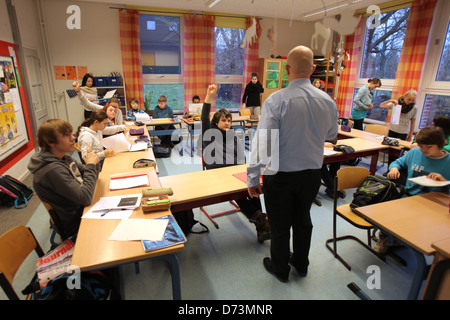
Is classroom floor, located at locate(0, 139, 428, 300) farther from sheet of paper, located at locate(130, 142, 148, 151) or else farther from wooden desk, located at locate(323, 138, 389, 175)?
sheet of paper, located at locate(130, 142, 148, 151)

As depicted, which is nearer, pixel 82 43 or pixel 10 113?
pixel 10 113

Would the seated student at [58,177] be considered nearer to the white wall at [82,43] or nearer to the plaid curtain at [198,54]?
the white wall at [82,43]

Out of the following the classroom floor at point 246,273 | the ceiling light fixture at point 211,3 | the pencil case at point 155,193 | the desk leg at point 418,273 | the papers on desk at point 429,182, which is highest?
the ceiling light fixture at point 211,3

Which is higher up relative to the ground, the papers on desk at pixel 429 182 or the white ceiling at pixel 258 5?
the white ceiling at pixel 258 5

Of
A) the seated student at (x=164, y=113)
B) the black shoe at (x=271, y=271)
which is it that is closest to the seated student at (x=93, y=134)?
the black shoe at (x=271, y=271)

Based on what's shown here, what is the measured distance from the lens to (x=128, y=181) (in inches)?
83.1

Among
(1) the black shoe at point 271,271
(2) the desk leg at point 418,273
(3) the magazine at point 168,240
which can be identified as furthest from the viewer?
(1) the black shoe at point 271,271

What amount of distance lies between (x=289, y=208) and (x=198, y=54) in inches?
215

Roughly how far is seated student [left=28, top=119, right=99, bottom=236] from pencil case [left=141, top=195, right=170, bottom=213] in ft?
1.24

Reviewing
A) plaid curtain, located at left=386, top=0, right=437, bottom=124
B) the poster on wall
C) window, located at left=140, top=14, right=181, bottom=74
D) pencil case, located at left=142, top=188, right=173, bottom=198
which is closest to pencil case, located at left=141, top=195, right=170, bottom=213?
pencil case, located at left=142, top=188, right=173, bottom=198

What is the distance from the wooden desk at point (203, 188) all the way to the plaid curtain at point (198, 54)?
438 cm

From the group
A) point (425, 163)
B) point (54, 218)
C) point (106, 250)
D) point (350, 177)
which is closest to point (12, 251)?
point (54, 218)

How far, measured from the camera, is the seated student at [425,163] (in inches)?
79.4

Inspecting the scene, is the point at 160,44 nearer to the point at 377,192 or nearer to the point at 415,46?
the point at 415,46
